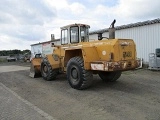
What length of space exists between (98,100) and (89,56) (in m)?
1.94

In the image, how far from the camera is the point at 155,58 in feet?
51.9

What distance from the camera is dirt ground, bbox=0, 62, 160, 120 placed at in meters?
6.14

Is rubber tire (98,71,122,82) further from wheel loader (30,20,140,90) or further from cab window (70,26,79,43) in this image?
cab window (70,26,79,43)

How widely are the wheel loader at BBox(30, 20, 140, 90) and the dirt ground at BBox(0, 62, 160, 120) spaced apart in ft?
1.78

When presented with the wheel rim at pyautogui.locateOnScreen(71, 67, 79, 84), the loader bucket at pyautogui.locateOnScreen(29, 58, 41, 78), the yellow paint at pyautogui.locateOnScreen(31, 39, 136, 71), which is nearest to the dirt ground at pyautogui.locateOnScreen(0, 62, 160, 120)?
the wheel rim at pyautogui.locateOnScreen(71, 67, 79, 84)

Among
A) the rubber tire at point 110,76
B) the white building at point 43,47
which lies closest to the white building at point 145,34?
the rubber tire at point 110,76

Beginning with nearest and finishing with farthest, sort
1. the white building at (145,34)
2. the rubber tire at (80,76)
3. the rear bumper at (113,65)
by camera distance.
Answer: the rear bumper at (113,65) < the rubber tire at (80,76) < the white building at (145,34)

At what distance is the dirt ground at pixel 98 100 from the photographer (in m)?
6.14

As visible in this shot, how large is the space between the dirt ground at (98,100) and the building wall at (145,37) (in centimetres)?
808

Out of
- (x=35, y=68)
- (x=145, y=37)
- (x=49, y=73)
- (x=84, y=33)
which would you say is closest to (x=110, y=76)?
(x=84, y=33)

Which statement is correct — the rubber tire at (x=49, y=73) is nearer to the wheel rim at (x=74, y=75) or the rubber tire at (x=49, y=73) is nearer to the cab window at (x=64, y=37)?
the cab window at (x=64, y=37)

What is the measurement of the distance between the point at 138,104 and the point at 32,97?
12.2ft

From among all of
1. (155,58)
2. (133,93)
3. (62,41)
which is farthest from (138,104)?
(155,58)

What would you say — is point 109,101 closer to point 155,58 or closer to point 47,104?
point 47,104
